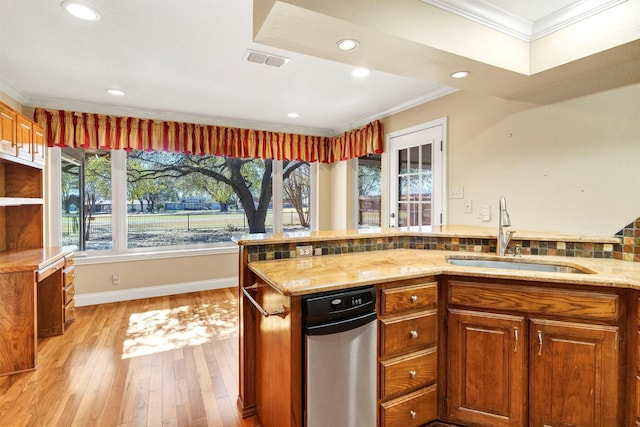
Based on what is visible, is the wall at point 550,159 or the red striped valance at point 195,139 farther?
the red striped valance at point 195,139

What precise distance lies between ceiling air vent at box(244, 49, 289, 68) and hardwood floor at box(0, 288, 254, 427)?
98.1 inches

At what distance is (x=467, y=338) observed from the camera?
1.72 meters

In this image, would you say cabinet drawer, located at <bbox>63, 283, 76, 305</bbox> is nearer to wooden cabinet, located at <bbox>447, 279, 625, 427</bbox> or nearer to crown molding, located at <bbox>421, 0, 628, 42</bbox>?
wooden cabinet, located at <bbox>447, 279, 625, 427</bbox>

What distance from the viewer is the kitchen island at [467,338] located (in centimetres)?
148

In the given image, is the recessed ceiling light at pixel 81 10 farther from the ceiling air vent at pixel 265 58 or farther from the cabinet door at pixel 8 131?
the cabinet door at pixel 8 131

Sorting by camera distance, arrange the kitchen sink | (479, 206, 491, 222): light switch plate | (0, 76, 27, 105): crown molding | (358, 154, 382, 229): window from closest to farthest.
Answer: the kitchen sink < (479, 206, 491, 222): light switch plate < (0, 76, 27, 105): crown molding < (358, 154, 382, 229): window

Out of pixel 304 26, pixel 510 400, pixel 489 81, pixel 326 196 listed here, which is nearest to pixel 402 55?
pixel 304 26

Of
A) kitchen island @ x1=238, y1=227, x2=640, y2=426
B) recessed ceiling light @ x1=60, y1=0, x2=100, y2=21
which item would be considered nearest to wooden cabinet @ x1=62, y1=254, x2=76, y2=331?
recessed ceiling light @ x1=60, y1=0, x2=100, y2=21

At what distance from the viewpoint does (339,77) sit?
303cm

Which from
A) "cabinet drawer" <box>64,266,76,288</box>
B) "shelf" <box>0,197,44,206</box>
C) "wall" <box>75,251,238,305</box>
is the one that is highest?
"shelf" <box>0,197,44,206</box>

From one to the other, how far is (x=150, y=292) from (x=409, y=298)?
12.3ft

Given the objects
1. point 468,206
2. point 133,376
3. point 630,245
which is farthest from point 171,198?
point 630,245

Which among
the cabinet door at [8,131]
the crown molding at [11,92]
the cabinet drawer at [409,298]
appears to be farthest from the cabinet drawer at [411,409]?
the crown molding at [11,92]

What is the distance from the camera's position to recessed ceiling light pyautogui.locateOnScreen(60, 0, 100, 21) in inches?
75.5
